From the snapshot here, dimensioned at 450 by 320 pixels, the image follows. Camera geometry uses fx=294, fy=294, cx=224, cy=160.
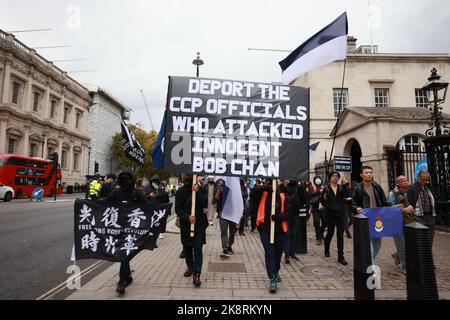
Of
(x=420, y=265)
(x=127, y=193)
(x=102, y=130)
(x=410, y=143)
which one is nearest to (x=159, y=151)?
(x=127, y=193)

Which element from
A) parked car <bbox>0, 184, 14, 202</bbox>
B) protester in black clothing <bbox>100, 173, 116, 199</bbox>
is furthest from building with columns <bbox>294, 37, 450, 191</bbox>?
parked car <bbox>0, 184, 14, 202</bbox>

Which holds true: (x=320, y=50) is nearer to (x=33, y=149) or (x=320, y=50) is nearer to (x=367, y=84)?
(x=367, y=84)

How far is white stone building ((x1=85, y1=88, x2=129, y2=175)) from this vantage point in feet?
167

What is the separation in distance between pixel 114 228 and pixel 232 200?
323cm

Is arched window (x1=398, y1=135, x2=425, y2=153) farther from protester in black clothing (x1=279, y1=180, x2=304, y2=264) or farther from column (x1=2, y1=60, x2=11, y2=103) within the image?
column (x1=2, y1=60, x2=11, y2=103)

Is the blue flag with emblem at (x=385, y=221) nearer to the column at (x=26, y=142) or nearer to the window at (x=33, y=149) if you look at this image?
the column at (x=26, y=142)

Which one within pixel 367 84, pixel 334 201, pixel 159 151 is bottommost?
pixel 334 201

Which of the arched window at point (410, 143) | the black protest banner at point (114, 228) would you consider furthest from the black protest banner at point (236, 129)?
the arched window at point (410, 143)

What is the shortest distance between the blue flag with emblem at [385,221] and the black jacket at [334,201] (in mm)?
1530

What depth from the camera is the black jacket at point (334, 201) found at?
635cm

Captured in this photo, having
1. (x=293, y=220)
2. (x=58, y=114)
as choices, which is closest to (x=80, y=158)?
(x=58, y=114)

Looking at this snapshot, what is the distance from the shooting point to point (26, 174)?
26016 mm
